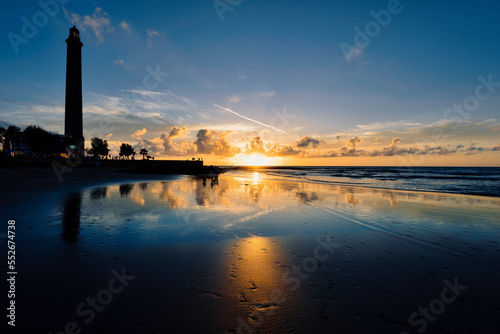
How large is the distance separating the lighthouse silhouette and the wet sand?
89649 millimetres

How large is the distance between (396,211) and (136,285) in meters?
14.0

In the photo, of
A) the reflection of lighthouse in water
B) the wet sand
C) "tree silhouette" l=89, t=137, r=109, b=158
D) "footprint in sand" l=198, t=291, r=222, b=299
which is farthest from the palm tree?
"footprint in sand" l=198, t=291, r=222, b=299

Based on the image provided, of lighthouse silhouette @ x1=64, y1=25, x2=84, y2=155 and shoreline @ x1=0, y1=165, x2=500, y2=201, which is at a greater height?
lighthouse silhouette @ x1=64, y1=25, x2=84, y2=155

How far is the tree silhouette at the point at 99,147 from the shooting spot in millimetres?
104062

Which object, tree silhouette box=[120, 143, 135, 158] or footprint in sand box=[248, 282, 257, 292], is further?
tree silhouette box=[120, 143, 135, 158]

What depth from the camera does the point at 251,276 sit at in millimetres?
5039

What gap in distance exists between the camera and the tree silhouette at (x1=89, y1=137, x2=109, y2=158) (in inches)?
4097

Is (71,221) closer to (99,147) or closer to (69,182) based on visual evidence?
(69,182)

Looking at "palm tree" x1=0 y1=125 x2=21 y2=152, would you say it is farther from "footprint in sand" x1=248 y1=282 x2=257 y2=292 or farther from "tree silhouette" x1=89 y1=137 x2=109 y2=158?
"footprint in sand" x1=248 y1=282 x2=257 y2=292

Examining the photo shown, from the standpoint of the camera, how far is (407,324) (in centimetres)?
358

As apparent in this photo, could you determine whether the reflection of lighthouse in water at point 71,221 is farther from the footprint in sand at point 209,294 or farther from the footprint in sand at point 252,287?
the footprint in sand at point 252,287

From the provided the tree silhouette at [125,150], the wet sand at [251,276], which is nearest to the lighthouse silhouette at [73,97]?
the tree silhouette at [125,150]

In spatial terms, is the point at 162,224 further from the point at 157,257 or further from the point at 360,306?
the point at 360,306

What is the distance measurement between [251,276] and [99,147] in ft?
406
